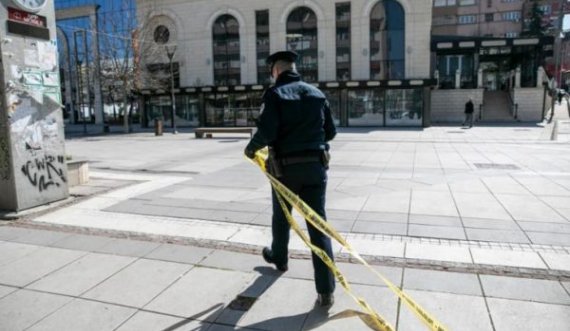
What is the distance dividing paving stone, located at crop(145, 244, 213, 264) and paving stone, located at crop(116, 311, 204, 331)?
1.12 metres

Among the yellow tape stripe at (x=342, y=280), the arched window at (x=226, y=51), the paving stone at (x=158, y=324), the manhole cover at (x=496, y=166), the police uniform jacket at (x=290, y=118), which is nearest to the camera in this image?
the yellow tape stripe at (x=342, y=280)

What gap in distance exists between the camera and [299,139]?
3.44 m

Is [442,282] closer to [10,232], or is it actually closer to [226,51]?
[10,232]

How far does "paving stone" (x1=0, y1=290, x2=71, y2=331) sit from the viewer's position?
10.8 ft

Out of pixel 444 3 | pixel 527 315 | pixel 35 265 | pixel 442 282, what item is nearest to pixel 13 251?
pixel 35 265

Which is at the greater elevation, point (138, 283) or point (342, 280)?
point (342, 280)

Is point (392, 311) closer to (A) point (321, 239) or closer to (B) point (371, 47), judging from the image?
(A) point (321, 239)

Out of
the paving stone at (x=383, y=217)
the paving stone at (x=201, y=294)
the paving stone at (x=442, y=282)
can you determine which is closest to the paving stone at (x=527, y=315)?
the paving stone at (x=442, y=282)

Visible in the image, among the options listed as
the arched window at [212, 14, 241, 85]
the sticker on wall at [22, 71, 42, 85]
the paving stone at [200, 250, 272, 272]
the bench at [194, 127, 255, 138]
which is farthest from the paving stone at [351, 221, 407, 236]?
the arched window at [212, 14, 241, 85]

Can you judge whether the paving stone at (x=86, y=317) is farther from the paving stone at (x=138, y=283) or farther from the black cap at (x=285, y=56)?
the black cap at (x=285, y=56)

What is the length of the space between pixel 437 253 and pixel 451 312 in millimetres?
1347

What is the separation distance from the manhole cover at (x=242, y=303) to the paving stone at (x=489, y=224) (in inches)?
131

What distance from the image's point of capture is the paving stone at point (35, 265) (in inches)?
161

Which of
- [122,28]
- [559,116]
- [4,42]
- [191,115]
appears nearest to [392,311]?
[4,42]
